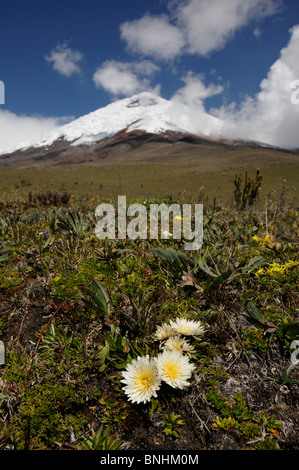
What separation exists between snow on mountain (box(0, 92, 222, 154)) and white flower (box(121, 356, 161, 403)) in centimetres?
13318

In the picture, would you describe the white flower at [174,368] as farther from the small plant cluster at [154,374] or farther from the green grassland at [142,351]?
the green grassland at [142,351]

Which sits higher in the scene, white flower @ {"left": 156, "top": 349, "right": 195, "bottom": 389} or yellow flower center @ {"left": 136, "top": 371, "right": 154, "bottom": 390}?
white flower @ {"left": 156, "top": 349, "right": 195, "bottom": 389}

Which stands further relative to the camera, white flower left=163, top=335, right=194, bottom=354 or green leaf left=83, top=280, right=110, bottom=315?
green leaf left=83, top=280, right=110, bottom=315

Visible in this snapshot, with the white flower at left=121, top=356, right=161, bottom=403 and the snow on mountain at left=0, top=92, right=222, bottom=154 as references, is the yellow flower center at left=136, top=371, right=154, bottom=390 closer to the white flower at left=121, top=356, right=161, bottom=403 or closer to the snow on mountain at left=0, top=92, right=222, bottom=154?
the white flower at left=121, top=356, right=161, bottom=403

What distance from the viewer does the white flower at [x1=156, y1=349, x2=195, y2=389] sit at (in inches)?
53.2

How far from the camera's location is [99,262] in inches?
101

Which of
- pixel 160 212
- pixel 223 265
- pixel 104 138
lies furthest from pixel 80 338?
pixel 104 138

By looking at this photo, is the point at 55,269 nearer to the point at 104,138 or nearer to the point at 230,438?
the point at 230,438

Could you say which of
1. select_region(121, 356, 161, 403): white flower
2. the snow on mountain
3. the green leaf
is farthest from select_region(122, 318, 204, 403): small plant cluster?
the snow on mountain

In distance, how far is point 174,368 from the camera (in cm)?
139

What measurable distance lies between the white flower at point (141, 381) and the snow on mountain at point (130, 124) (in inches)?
5243

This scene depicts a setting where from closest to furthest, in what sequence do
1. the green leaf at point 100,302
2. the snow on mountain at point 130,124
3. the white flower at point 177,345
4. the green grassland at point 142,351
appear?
the green grassland at point 142,351, the white flower at point 177,345, the green leaf at point 100,302, the snow on mountain at point 130,124

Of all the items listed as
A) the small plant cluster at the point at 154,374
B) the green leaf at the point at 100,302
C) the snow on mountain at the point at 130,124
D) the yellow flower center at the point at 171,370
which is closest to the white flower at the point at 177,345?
the small plant cluster at the point at 154,374

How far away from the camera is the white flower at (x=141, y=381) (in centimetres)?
133
